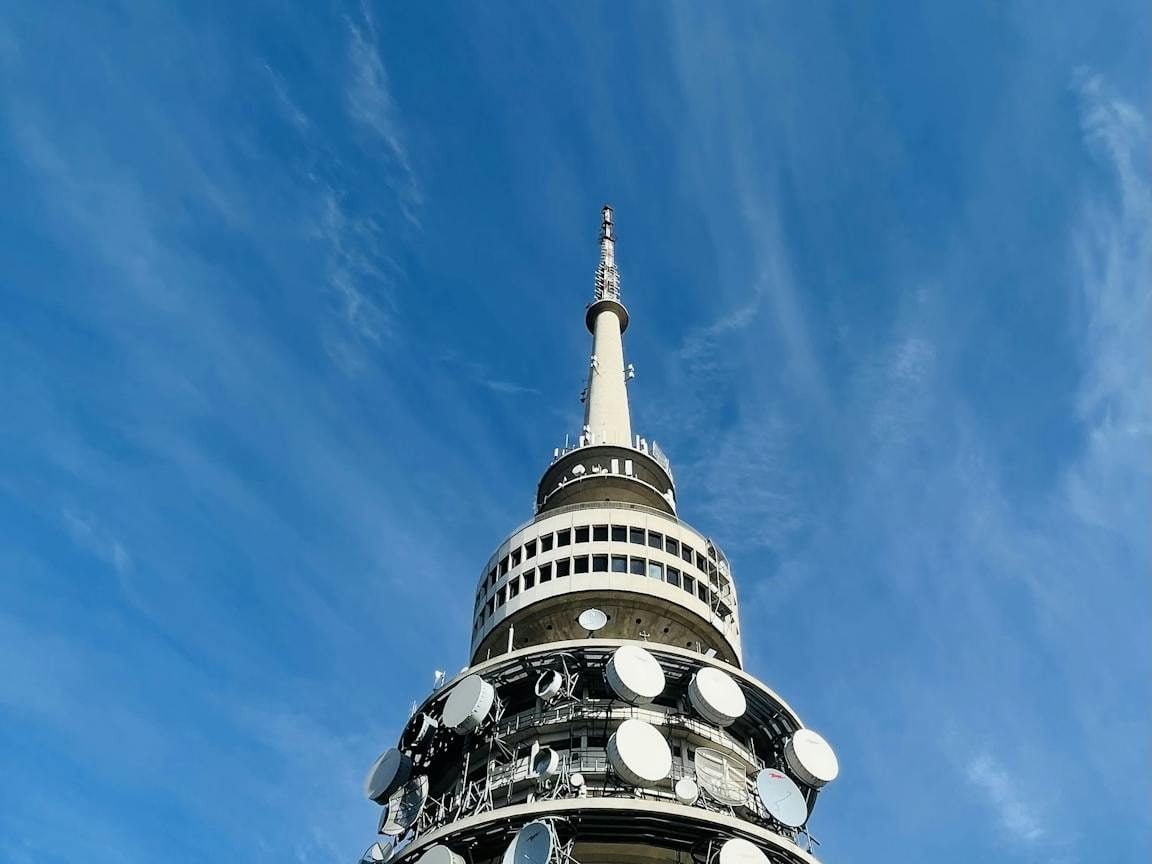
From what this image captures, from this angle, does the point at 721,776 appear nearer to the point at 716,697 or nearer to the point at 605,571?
the point at 716,697

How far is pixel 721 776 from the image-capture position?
42.4 metres

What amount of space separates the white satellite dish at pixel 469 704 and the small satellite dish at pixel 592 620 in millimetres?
5227

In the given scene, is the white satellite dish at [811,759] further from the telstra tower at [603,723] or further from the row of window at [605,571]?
the row of window at [605,571]

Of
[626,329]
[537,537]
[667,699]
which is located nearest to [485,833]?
[667,699]

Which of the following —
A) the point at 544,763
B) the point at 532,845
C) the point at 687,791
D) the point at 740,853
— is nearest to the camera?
the point at 532,845

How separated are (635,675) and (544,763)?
4750mm

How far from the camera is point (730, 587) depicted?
54000mm

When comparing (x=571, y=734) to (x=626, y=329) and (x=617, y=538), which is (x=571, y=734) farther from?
(x=626, y=329)

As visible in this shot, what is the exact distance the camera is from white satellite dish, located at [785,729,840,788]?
42594 millimetres

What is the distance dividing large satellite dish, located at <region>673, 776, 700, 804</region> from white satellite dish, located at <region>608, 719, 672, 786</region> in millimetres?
642

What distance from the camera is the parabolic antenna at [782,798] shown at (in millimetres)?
39562

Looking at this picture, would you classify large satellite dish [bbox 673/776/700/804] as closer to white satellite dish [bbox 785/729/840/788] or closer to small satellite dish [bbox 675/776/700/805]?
small satellite dish [bbox 675/776/700/805]

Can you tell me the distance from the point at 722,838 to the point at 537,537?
18991 millimetres

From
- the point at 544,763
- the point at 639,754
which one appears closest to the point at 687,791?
the point at 639,754
